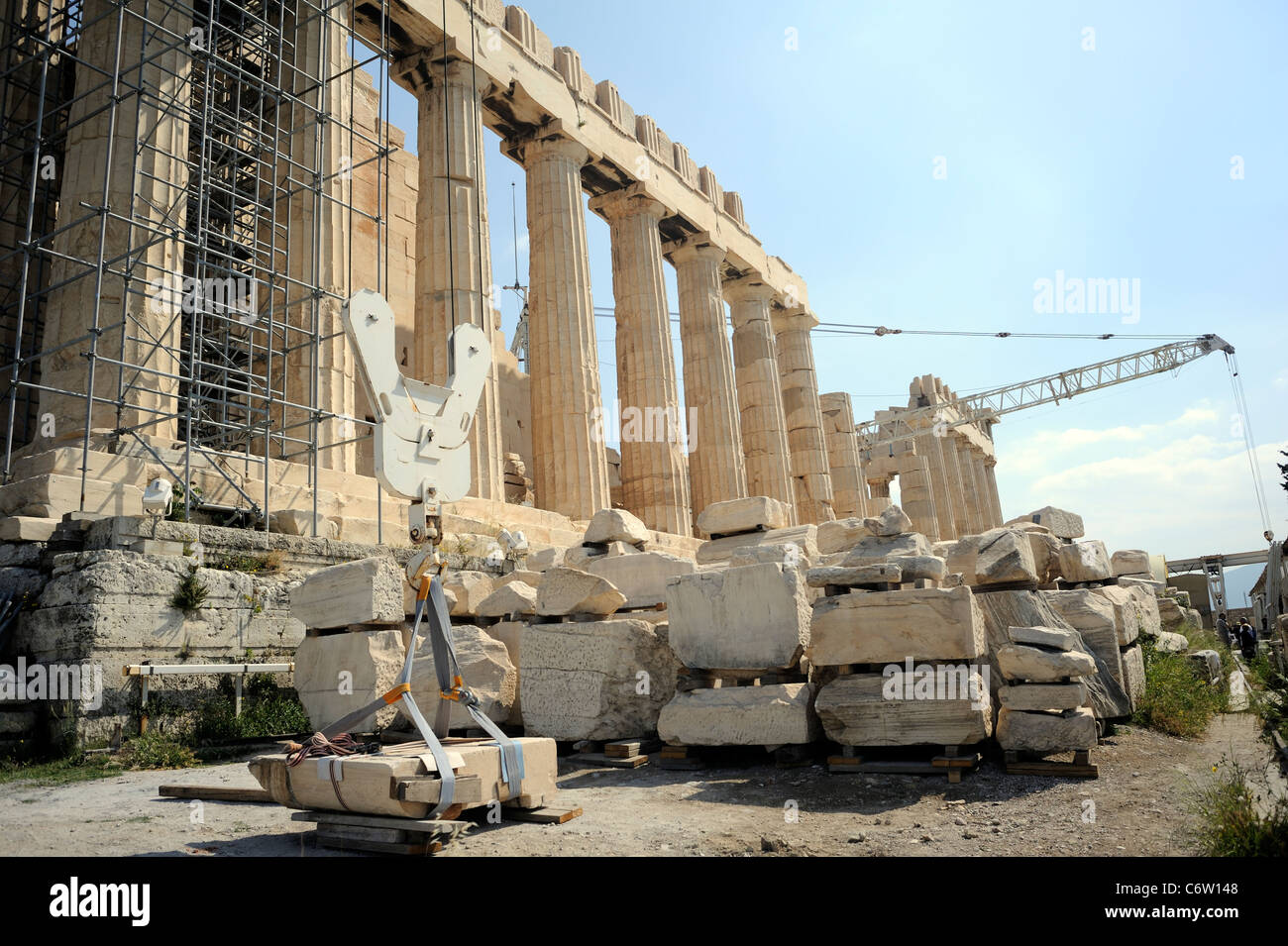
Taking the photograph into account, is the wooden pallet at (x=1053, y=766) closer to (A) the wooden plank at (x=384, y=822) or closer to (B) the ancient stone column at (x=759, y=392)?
(A) the wooden plank at (x=384, y=822)

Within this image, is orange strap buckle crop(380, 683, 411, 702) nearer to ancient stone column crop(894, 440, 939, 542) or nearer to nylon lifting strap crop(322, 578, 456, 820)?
nylon lifting strap crop(322, 578, 456, 820)

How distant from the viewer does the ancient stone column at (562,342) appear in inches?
731

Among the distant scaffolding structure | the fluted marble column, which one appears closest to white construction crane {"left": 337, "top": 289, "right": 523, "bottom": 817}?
the distant scaffolding structure

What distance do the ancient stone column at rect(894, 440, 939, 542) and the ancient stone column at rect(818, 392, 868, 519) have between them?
23.5 feet

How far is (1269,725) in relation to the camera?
7.70 m

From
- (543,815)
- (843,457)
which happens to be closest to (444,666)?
A: (543,815)

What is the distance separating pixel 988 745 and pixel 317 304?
11279mm

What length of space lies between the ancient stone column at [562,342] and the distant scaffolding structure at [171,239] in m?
4.23

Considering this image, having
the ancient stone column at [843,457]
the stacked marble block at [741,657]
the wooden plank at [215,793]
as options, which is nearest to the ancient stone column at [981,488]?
the ancient stone column at [843,457]
